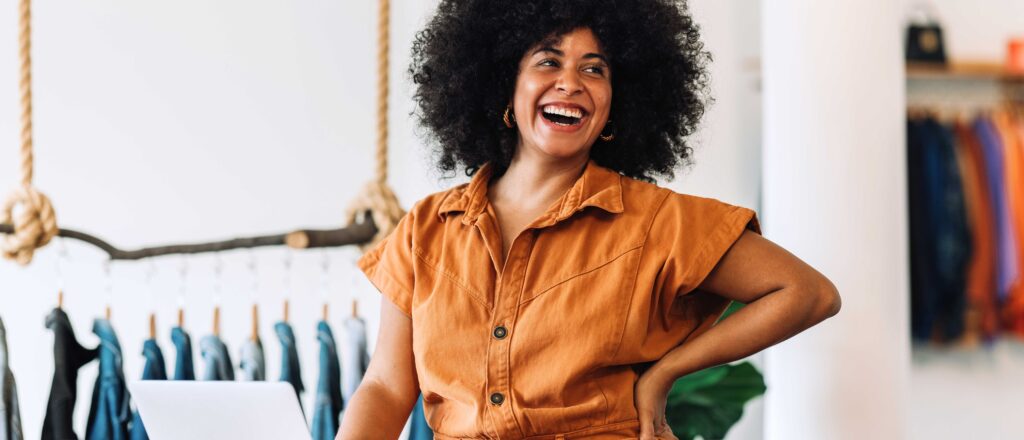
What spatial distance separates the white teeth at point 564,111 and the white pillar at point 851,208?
967mm

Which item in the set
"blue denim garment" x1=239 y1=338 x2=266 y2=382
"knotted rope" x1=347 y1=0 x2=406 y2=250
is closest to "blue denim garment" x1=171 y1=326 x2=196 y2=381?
"blue denim garment" x1=239 y1=338 x2=266 y2=382

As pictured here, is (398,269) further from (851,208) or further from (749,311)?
(851,208)

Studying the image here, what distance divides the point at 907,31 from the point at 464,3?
112 inches

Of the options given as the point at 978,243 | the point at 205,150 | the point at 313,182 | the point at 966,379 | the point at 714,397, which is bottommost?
the point at 966,379

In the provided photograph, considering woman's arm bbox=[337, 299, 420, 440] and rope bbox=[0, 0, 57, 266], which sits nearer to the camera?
woman's arm bbox=[337, 299, 420, 440]

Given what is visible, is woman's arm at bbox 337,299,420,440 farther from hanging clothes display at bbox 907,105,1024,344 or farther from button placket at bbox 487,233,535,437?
hanging clothes display at bbox 907,105,1024,344

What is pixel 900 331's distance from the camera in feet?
7.44

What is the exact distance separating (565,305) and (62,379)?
134 centimetres

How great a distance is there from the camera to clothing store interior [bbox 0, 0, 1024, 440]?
245 centimetres

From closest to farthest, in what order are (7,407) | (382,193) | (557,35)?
(557,35) → (7,407) → (382,193)

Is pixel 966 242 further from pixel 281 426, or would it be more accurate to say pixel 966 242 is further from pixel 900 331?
pixel 281 426

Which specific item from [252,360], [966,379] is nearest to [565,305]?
[252,360]

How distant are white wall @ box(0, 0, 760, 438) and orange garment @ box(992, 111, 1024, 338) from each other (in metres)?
0.91

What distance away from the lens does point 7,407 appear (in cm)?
220
